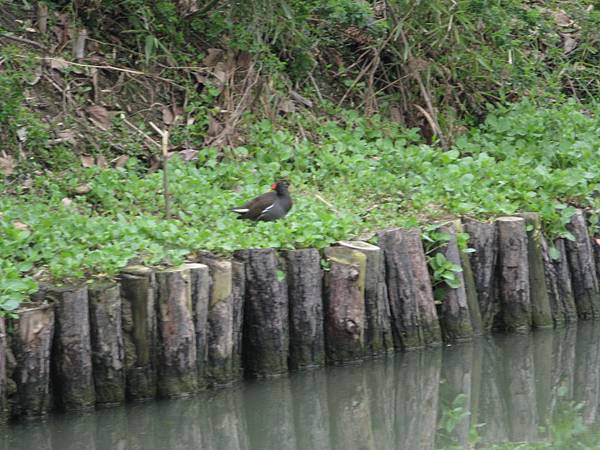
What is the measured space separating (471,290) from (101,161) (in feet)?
11.6

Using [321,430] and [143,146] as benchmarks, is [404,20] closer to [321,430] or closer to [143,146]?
[143,146]

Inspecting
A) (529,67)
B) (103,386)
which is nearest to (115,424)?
(103,386)

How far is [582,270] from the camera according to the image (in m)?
9.74

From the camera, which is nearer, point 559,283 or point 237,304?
point 237,304

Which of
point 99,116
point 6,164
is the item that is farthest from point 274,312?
point 99,116

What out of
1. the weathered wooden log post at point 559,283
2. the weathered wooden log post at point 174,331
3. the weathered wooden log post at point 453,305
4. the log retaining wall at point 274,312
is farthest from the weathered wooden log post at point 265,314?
the weathered wooden log post at point 559,283

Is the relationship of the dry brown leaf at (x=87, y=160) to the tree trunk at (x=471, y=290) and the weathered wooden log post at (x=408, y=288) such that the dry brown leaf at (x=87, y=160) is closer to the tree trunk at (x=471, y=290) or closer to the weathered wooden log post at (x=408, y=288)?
the weathered wooden log post at (x=408, y=288)

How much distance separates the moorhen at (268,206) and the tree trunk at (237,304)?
2.65ft

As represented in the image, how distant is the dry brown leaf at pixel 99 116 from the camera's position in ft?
35.8

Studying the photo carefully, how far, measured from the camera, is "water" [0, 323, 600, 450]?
7.32m

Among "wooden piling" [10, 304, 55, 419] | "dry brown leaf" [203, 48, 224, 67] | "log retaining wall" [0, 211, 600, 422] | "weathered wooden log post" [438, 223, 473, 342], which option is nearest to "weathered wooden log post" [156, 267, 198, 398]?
"log retaining wall" [0, 211, 600, 422]

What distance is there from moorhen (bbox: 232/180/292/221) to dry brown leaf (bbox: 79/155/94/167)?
73.9 inches

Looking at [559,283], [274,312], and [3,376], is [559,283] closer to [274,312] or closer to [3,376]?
[274,312]

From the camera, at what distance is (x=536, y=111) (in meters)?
12.2
